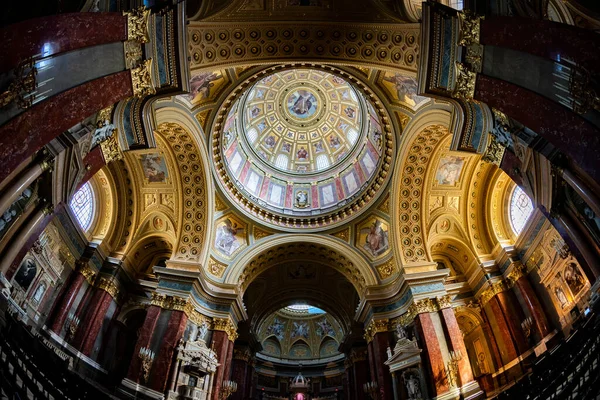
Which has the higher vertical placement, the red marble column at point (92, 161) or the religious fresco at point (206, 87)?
the religious fresco at point (206, 87)

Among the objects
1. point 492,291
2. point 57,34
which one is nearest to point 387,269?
point 492,291

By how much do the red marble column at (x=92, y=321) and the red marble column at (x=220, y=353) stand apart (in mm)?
4962

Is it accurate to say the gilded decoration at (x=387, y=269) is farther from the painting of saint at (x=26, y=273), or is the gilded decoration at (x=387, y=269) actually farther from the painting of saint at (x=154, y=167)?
the painting of saint at (x=26, y=273)

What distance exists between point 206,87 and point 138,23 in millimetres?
7510

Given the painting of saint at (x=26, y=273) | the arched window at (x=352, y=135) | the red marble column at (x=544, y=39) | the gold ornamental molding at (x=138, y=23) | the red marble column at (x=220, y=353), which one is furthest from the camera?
the arched window at (x=352, y=135)

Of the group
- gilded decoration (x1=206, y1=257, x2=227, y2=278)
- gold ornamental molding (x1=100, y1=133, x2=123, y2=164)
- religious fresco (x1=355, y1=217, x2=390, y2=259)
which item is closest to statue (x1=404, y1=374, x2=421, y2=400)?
religious fresco (x1=355, y1=217, x2=390, y2=259)

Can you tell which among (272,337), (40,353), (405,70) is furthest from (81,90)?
(272,337)

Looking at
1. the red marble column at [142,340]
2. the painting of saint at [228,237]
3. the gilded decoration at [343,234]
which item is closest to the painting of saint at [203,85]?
the painting of saint at [228,237]

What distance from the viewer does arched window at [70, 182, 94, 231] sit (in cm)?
1626

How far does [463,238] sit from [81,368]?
700 inches

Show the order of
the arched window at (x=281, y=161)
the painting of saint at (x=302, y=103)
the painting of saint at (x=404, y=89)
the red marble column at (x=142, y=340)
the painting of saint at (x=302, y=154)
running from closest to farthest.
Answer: the red marble column at (x=142, y=340) → the painting of saint at (x=404, y=89) → the arched window at (x=281, y=161) → the painting of saint at (x=302, y=103) → the painting of saint at (x=302, y=154)

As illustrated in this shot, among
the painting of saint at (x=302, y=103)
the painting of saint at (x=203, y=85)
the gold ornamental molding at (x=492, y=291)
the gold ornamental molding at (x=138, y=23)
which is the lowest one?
the gold ornamental molding at (x=492, y=291)

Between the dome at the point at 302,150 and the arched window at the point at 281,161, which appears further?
the arched window at the point at 281,161

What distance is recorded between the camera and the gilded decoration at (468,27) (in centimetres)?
956
